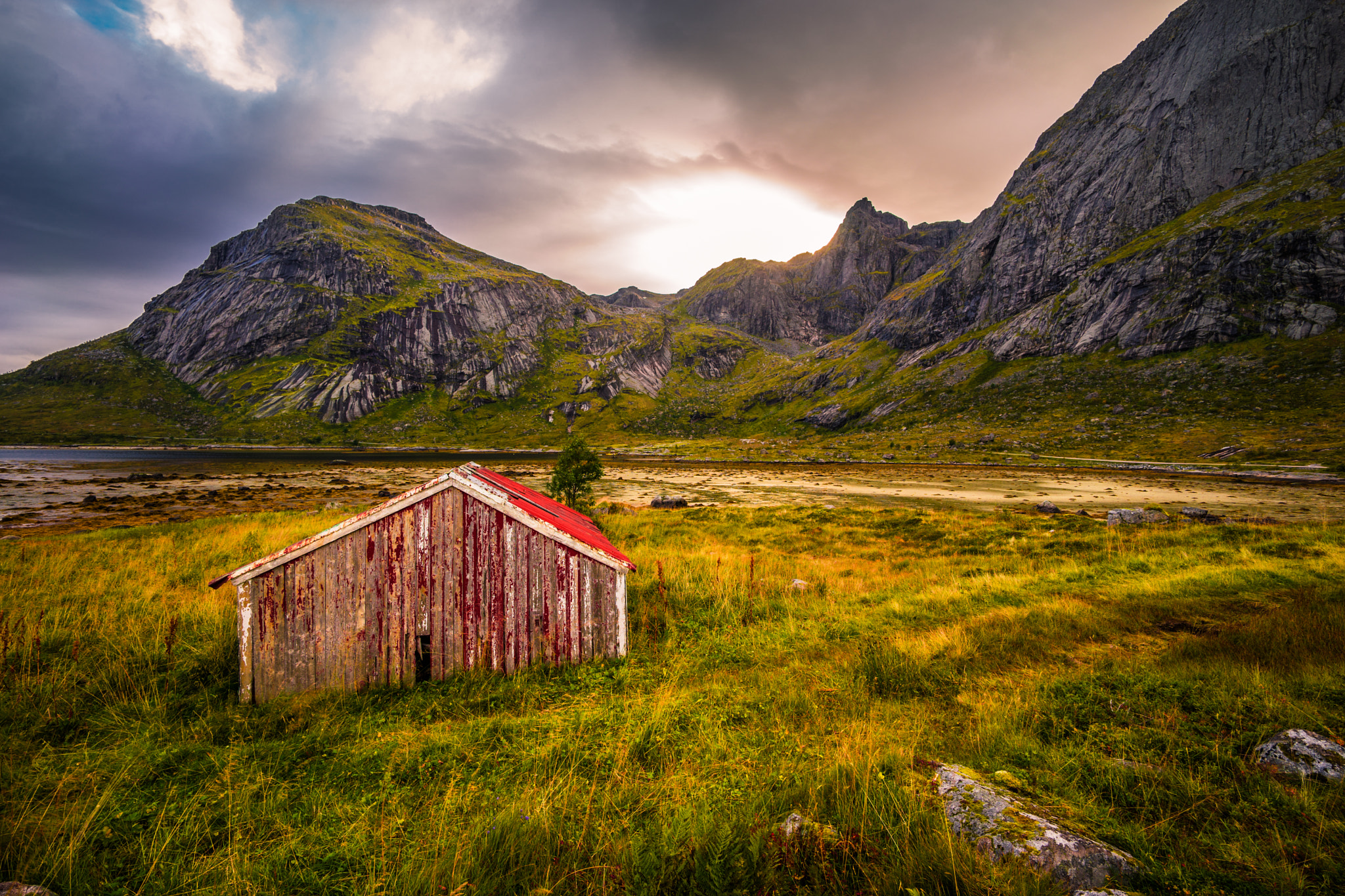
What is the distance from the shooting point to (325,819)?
4.59 meters

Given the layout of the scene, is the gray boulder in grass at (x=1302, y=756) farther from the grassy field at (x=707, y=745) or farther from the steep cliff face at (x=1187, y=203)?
the steep cliff face at (x=1187, y=203)

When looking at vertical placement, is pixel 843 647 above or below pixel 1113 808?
below

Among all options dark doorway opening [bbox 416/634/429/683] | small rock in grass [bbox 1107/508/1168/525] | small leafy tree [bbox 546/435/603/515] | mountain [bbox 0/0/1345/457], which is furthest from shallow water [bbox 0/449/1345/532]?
mountain [bbox 0/0/1345/457]

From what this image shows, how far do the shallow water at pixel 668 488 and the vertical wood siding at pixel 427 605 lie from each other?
26772 millimetres

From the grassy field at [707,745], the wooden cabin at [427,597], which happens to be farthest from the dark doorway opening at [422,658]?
the grassy field at [707,745]

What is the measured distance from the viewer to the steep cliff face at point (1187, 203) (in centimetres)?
8688

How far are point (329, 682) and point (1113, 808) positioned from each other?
34.4ft

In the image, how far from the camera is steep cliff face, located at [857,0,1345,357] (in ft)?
285

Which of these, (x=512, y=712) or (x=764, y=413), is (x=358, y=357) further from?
(x=512, y=712)

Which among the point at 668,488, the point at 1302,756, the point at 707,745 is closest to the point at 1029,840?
the point at 707,745

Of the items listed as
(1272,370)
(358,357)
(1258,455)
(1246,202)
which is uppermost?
(1246,202)

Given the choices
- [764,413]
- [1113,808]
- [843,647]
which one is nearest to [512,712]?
[843,647]

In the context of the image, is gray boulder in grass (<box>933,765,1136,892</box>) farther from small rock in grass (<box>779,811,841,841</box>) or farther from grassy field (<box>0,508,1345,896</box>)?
small rock in grass (<box>779,811,841,841</box>)

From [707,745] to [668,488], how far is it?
144 feet
